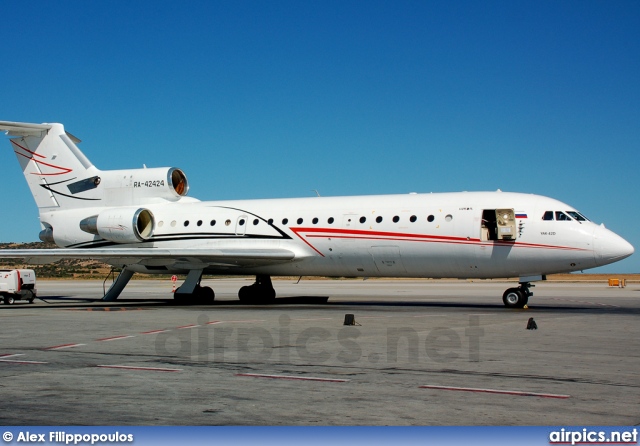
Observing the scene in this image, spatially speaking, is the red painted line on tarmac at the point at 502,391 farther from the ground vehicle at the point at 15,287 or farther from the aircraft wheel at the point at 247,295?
the ground vehicle at the point at 15,287

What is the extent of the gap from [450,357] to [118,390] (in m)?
5.46

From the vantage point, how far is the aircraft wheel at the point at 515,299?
23.5 meters

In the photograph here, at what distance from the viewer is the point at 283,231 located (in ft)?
89.8

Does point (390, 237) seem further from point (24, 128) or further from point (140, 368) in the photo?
point (24, 128)

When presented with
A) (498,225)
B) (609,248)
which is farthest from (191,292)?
(609,248)

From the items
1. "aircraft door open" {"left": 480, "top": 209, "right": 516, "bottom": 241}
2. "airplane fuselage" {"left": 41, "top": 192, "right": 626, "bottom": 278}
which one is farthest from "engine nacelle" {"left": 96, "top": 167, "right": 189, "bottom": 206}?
"aircraft door open" {"left": 480, "top": 209, "right": 516, "bottom": 241}

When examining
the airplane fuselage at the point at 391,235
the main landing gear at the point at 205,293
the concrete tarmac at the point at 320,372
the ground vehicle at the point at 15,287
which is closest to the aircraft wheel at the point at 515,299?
the airplane fuselage at the point at 391,235

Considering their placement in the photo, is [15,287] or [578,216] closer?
[578,216]

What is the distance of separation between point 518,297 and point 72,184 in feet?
64.9

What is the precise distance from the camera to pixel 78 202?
31.5 m

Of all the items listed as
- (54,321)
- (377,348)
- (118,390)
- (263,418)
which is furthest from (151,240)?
(263,418)

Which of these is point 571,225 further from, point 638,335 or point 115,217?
point 115,217

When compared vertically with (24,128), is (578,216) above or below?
below

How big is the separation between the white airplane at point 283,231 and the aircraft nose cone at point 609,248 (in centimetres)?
3
